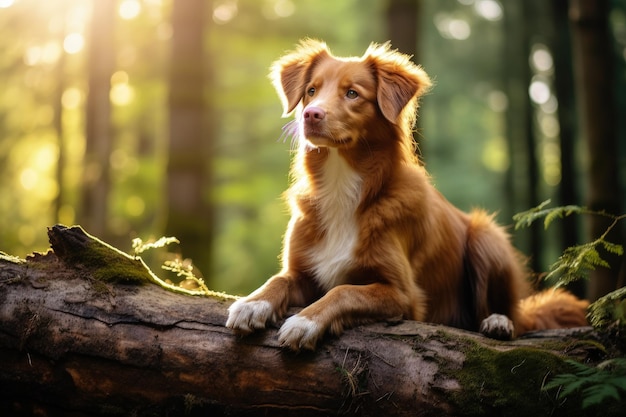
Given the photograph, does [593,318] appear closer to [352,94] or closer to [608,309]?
[608,309]

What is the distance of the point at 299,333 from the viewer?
3.54 metres

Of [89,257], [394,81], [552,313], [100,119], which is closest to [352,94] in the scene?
[394,81]

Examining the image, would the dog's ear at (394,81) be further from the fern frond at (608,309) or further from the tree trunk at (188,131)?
the tree trunk at (188,131)

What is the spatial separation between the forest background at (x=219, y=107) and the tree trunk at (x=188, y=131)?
0.8 inches

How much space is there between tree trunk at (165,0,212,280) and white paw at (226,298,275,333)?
15.6ft

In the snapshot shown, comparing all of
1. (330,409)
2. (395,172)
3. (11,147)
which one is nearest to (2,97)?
(11,147)

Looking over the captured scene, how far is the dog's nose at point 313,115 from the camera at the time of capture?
4.41 m

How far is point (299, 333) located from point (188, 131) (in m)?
5.70

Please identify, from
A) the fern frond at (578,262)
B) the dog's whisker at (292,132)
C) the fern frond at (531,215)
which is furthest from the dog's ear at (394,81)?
the fern frond at (578,262)

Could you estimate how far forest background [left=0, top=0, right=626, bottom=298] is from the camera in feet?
28.7

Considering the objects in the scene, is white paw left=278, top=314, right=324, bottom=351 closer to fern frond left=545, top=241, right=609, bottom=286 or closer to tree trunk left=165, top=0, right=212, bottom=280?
fern frond left=545, top=241, right=609, bottom=286

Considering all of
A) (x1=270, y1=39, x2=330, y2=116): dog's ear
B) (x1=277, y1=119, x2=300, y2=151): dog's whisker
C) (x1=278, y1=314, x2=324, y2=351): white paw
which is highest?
(x1=270, y1=39, x2=330, y2=116): dog's ear

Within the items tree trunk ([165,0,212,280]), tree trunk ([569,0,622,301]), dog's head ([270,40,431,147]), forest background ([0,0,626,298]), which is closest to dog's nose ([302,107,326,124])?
dog's head ([270,40,431,147])

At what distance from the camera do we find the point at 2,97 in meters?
18.1
